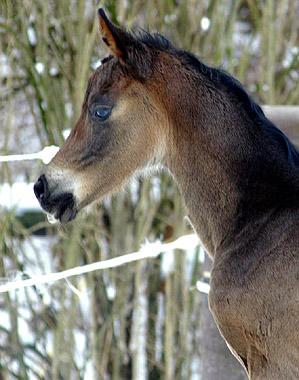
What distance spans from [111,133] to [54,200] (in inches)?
12.9

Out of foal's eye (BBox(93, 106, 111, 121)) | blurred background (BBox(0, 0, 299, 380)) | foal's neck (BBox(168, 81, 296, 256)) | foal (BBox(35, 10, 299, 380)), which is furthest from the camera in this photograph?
blurred background (BBox(0, 0, 299, 380))

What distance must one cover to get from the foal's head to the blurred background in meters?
1.37

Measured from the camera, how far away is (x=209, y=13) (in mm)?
4160

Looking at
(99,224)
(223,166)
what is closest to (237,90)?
(223,166)

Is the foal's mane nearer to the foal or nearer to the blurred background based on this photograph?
the foal

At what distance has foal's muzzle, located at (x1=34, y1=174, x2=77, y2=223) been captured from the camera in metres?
→ 2.12

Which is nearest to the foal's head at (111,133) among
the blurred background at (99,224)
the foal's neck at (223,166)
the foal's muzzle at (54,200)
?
the foal's muzzle at (54,200)

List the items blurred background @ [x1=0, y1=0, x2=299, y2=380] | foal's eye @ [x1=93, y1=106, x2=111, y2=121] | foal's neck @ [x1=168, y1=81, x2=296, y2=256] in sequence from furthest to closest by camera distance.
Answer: blurred background @ [x1=0, y1=0, x2=299, y2=380]
foal's eye @ [x1=93, y1=106, x2=111, y2=121]
foal's neck @ [x1=168, y1=81, x2=296, y2=256]

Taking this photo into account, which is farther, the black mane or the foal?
the black mane

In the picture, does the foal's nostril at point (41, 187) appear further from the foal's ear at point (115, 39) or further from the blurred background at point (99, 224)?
the blurred background at point (99, 224)

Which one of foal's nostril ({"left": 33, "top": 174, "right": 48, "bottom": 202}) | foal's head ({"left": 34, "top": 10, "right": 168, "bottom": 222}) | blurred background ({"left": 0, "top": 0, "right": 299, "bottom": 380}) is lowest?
blurred background ({"left": 0, "top": 0, "right": 299, "bottom": 380})

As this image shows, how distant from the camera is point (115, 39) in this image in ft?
6.68

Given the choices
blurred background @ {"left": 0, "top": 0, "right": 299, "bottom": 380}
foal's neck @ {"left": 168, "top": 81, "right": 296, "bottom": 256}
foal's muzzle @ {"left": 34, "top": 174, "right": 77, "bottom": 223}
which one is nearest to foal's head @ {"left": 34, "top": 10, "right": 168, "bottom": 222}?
foal's muzzle @ {"left": 34, "top": 174, "right": 77, "bottom": 223}

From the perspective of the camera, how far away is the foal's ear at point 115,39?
2.02 metres
